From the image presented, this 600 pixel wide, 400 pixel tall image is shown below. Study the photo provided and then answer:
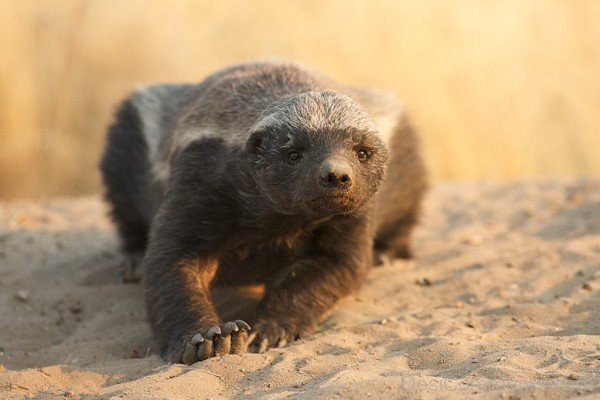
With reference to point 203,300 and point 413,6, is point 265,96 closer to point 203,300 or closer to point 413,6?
point 203,300

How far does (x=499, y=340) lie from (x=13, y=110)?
Answer: 9153mm

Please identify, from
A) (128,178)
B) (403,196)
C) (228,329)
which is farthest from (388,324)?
(128,178)

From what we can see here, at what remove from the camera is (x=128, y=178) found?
823 cm

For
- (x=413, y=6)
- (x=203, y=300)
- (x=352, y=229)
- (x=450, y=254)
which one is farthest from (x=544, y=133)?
(x=203, y=300)

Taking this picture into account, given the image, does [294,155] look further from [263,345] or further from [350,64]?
[350,64]

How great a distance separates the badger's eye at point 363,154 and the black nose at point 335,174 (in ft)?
1.26

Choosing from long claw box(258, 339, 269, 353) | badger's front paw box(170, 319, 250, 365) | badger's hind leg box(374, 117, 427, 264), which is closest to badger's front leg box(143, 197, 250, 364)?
badger's front paw box(170, 319, 250, 365)

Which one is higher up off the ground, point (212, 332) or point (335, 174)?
point (335, 174)

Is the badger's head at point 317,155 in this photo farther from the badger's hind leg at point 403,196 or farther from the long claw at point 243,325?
the badger's hind leg at point 403,196

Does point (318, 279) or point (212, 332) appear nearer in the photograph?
point (212, 332)

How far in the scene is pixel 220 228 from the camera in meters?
6.07

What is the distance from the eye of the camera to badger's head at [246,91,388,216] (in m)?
5.23

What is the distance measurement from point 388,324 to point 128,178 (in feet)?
10.8

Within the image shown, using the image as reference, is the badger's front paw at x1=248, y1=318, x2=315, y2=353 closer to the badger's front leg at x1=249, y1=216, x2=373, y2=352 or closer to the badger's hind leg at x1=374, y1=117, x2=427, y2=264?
the badger's front leg at x1=249, y1=216, x2=373, y2=352
